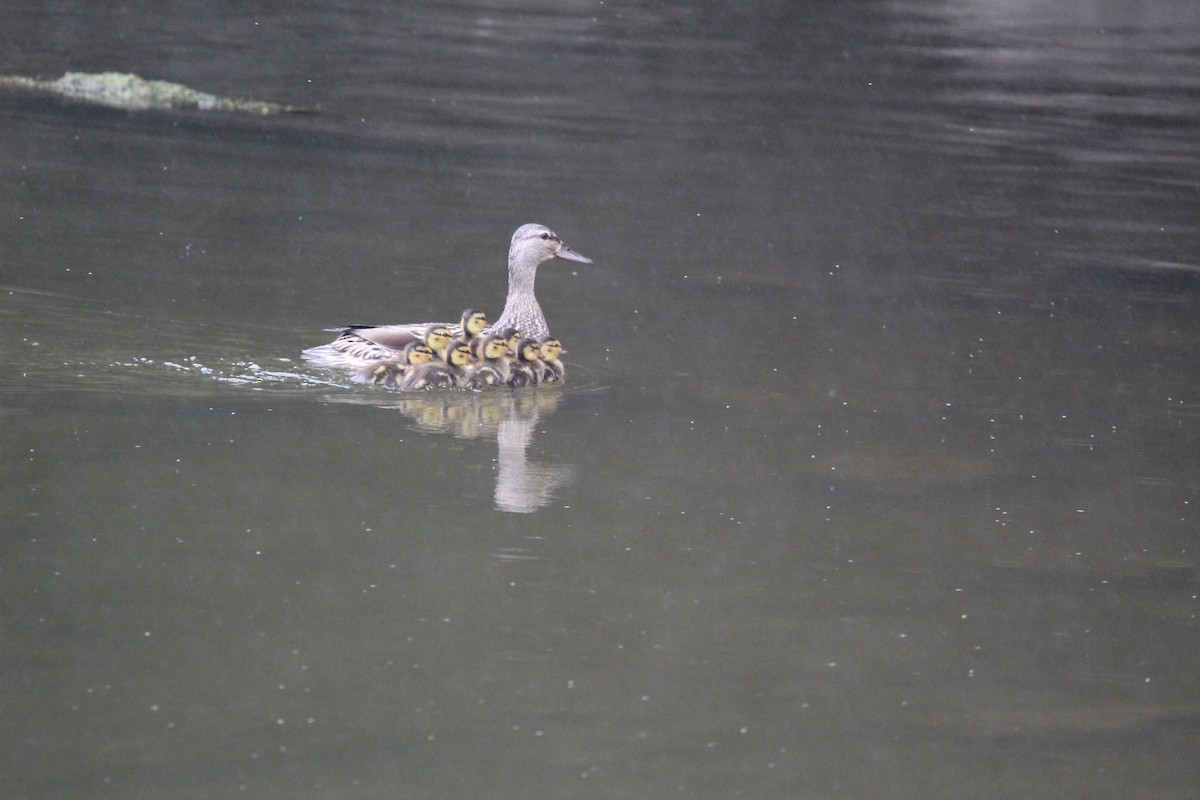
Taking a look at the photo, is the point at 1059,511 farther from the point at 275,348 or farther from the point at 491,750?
the point at 275,348

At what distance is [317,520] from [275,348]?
3.01 m

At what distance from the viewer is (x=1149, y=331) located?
1166cm

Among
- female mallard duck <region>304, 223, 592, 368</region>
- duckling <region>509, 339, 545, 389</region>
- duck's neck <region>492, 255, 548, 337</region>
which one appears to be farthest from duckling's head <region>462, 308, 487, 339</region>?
duck's neck <region>492, 255, 548, 337</region>

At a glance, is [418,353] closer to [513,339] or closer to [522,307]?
[513,339]

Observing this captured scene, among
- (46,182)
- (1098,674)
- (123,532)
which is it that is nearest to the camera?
(1098,674)

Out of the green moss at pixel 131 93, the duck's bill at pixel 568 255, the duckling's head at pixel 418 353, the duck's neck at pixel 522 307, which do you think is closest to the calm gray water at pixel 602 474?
the duckling's head at pixel 418 353

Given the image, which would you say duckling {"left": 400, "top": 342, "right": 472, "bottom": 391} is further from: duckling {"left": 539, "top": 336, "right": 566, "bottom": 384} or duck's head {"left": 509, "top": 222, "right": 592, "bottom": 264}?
duck's head {"left": 509, "top": 222, "right": 592, "bottom": 264}

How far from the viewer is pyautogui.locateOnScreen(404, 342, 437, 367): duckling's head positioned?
9.18 meters

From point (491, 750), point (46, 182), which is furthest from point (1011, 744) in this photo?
point (46, 182)

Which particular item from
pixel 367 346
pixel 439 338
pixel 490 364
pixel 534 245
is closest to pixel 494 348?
pixel 490 364

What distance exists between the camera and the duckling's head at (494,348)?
371 inches

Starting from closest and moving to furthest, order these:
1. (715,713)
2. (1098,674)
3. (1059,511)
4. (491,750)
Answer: (491,750)
(715,713)
(1098,674)
(1059,511)

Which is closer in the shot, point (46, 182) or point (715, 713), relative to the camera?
point (715, 713)

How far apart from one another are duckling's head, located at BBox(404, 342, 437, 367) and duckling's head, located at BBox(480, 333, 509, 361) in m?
0.31
